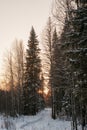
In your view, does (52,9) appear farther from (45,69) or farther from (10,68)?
(10,68)

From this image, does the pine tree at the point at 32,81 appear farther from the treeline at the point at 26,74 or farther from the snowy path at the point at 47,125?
the snowy path at the point at 47,125

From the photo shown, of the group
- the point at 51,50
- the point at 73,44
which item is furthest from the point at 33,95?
the point at 73,44

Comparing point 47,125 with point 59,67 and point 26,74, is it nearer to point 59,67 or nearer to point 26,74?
point 59,67

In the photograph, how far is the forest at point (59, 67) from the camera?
45.2ft

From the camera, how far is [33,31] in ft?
147

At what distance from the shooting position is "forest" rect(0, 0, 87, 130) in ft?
45.2

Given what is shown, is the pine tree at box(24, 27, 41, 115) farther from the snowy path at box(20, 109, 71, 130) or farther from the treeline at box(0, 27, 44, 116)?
the snowy path at box(20, 109, 71, 130)

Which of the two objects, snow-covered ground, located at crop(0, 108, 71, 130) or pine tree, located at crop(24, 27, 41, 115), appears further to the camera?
pine tree, located at crop(24, 27, 41, 115)

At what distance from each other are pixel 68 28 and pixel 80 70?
4.03 m

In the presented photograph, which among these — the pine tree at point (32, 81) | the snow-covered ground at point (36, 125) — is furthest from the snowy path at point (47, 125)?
the pine tree at point (32, 81)

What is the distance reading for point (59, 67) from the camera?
1092 inches

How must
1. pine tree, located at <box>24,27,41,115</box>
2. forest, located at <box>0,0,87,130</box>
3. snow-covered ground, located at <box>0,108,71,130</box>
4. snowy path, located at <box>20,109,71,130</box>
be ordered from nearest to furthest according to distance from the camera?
forest, located at <box>0,0,87,130</box> → snowy path, located at <box>20,109,71,130</box> → snow-covered ground, located at <box>0,108,71,130</box> → pine tree, located at <box>24,27,41,115</box>

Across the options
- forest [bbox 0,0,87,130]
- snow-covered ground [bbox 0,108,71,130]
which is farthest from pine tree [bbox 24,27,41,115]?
snow-covered ground [bbox 0,108,71,130]

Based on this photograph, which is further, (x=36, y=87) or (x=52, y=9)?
(x=36, y=87)
